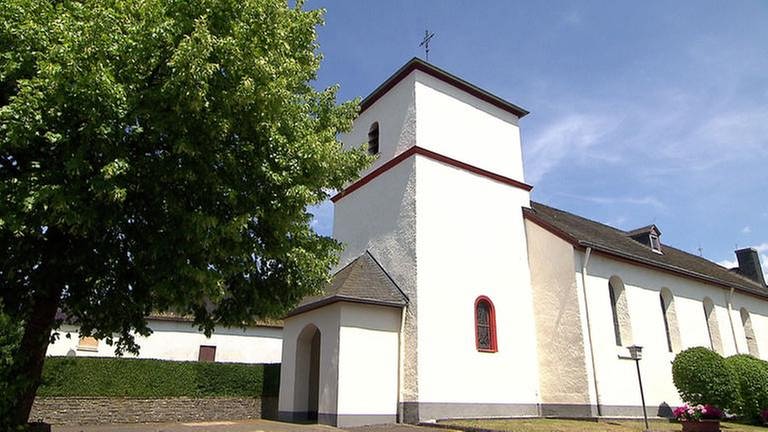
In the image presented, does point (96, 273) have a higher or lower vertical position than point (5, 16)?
lower

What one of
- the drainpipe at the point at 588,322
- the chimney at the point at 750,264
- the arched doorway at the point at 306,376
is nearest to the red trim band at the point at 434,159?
the drainpipe at the point at 588,322

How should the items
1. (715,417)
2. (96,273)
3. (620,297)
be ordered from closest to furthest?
1. (96,273)
2. (715,417)
3. (620,297)

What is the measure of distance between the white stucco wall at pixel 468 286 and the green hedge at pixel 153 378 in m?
8.54

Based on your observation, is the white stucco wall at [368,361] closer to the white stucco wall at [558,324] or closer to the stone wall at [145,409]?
the white stucco wall at [558,324]

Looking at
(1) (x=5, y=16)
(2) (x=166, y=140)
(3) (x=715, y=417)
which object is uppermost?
(1) (x=5, y=16)

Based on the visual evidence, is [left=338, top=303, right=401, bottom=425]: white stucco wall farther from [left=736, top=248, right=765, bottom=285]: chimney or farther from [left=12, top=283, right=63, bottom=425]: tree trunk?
[left=736, top=248, right=765, bottom=285]: chimney

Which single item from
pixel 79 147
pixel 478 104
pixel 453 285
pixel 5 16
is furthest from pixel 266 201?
pixel 478 104

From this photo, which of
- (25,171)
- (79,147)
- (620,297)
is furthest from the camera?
(620,297)

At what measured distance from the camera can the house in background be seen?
25.8 metres

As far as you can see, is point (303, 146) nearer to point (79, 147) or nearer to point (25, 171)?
point (79, 147)

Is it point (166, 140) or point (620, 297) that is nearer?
point (166, 140)

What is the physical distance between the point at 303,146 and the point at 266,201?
1.15 m

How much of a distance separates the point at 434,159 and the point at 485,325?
5.98 meters

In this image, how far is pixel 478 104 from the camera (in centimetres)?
2023
